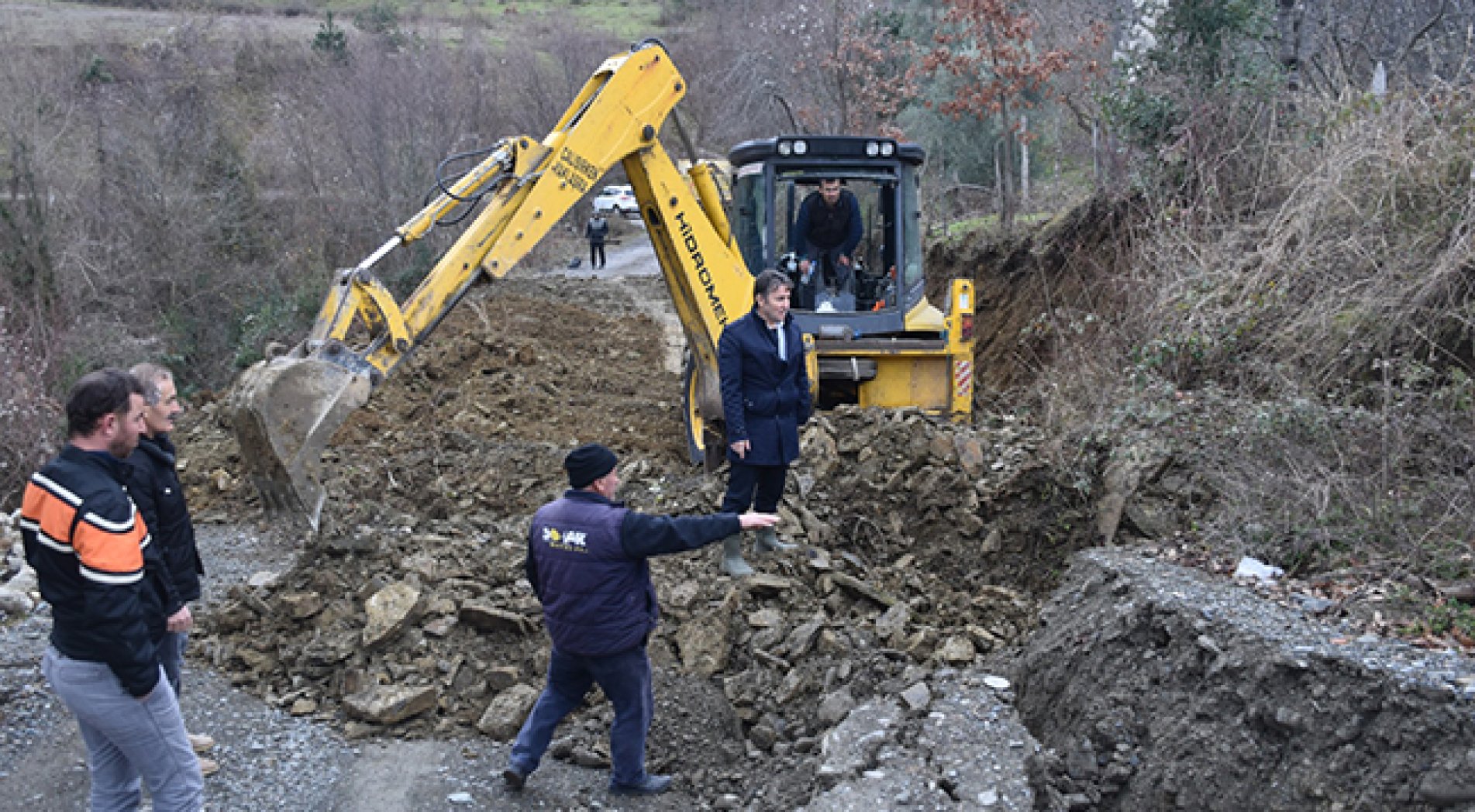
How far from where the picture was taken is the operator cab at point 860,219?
9766 mm

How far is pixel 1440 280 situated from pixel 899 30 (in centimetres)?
2054

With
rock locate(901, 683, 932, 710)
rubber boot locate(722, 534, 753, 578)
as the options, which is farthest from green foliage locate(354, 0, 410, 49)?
rock locate(901, 683, 932, 710)

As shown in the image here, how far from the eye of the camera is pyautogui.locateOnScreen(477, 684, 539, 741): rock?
5469 mm

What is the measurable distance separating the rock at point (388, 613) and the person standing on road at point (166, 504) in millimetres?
1319

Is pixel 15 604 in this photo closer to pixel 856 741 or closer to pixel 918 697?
pixel 856 741

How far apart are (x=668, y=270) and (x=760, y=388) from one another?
2.01m

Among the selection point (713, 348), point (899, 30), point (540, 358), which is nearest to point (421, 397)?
point (540, 358)

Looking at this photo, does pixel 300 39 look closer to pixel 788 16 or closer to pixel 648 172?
pixel 788 16

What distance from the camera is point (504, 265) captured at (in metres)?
6.86

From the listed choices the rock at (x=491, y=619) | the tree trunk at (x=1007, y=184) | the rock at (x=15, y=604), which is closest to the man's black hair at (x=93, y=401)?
the rock at (x=491, y=619)

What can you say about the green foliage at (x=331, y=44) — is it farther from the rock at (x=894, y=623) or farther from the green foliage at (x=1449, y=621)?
the green foliage at (x=1449, y=621)

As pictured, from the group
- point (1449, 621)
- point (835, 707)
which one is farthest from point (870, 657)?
point (1449, 621)

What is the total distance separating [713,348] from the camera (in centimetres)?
821

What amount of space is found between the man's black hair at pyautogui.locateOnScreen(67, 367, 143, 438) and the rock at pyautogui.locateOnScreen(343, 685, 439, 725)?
232 cm
